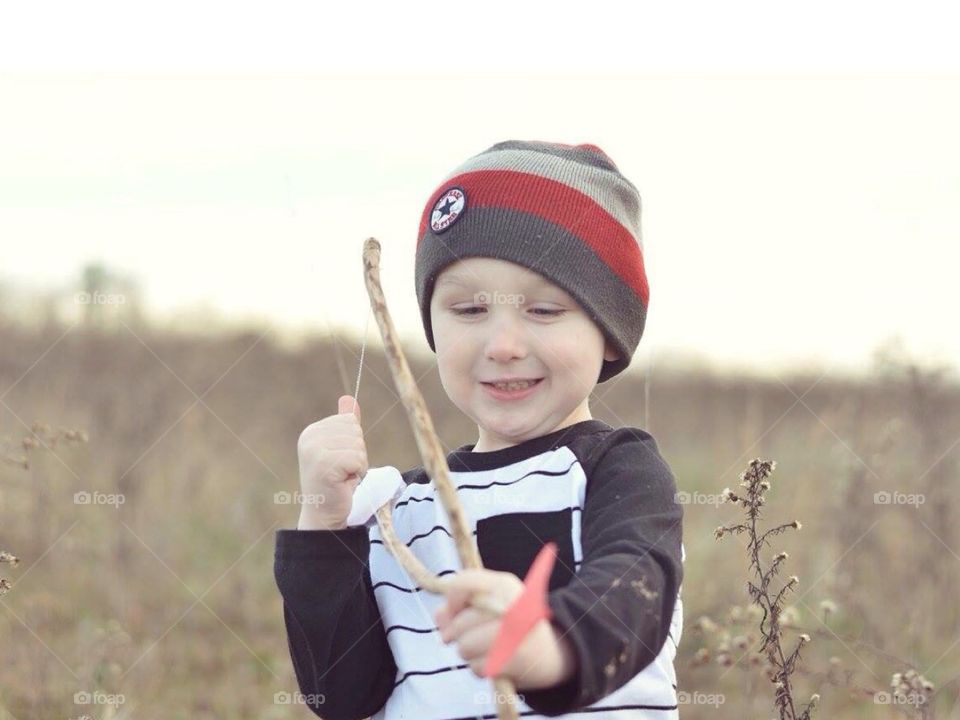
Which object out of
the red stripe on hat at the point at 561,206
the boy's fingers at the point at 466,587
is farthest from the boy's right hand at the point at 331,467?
the boy's fingers at the point at 466,587

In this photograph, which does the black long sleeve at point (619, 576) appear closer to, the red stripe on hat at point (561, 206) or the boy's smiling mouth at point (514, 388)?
the boy's smiling mouth at point (514, 388)

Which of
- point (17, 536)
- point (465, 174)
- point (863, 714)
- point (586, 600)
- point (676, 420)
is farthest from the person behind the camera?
point (676, 420)

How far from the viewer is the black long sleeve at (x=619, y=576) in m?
1.56

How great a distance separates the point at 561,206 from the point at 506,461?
521mm

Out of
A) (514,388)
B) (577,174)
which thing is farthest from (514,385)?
(577,174)

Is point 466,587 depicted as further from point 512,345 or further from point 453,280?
point 453,280

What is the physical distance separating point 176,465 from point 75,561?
3.72 feet

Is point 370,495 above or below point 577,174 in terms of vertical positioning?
below

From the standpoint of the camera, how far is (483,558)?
209cm

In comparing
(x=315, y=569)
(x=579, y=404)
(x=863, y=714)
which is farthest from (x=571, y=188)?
(x=863, y=714)

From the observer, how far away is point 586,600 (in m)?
1.58

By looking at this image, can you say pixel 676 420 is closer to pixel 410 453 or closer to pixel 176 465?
pixel 410 453

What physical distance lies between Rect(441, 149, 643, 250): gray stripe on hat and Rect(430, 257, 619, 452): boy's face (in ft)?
0.69

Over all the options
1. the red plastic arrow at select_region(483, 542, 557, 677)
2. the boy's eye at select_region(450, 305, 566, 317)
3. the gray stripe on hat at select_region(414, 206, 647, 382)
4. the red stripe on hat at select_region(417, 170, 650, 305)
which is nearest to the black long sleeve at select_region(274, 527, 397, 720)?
the boy's eye at select_region(450, 305, 566, 317)
